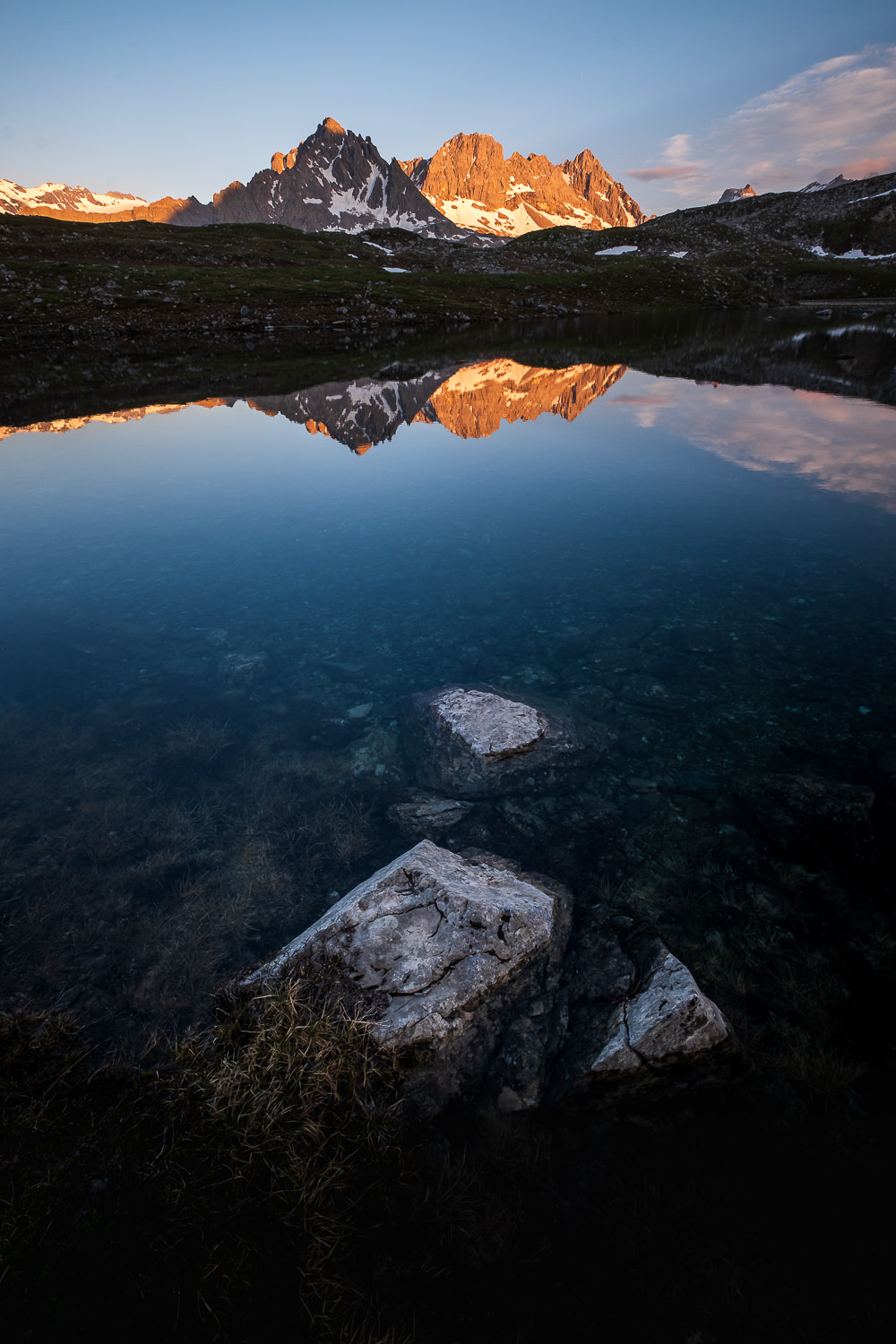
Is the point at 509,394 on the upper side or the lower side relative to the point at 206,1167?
upper

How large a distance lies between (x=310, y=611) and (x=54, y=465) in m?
17.7

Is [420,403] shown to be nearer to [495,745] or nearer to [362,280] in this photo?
[495,745]

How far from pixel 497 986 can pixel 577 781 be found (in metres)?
3.66

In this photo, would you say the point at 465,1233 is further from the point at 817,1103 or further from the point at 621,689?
the point at 621,689

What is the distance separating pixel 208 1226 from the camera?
143 inches

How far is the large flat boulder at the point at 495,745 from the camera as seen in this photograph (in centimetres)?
843

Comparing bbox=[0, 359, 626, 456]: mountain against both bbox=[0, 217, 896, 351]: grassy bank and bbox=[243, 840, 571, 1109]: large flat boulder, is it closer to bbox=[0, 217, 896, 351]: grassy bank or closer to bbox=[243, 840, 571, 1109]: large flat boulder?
bbox=[243, 840, 571, 1109]: large flat boulder

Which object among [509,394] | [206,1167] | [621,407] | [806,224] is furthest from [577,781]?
[806,224]

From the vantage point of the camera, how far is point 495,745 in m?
8.62

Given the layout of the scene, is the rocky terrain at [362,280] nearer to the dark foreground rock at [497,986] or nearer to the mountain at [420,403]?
the mountain at [420,403]

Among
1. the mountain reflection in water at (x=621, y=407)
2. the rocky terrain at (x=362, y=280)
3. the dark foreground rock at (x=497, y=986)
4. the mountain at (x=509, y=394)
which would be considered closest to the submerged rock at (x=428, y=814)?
the dark foreground rock at (x=497, y=986)

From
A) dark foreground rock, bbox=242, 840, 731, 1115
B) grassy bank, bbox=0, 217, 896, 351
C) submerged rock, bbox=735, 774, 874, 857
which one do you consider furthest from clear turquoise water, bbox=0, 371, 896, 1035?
grassy bank, bbox=0, 217, 896, 351

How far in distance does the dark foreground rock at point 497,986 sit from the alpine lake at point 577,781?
44 centimetres

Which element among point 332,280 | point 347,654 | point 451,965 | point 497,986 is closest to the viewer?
point 451,965
